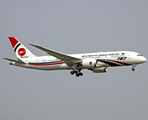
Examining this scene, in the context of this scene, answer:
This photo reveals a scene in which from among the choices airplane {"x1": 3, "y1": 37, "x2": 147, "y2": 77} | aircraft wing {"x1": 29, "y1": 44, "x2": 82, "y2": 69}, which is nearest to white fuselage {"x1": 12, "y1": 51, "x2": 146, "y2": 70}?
airplane {"x1": 3, "y1": 37, "x2": 147, "y2": 77}

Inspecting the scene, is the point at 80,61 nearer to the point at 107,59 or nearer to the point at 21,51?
the point at 107,59

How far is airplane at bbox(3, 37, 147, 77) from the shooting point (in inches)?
2046

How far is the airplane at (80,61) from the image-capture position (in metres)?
52.0

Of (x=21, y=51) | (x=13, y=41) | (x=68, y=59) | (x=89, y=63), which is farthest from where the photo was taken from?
(x=13, y=41)

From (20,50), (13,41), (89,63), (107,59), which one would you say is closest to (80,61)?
(89,63)

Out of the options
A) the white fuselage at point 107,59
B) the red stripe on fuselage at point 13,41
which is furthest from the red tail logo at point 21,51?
the white fuselage at point 107,59

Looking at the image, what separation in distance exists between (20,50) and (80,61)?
13826 millimetres

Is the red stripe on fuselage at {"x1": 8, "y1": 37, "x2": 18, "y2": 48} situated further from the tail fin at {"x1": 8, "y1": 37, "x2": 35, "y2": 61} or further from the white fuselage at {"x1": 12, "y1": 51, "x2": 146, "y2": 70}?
the white fuselage at {"x1": 12, "y1": 51, "x2": 146, "y2": 70}

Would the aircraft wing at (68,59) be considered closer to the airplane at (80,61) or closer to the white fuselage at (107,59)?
the airplane at (80,61)

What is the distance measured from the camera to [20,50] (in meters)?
60.5

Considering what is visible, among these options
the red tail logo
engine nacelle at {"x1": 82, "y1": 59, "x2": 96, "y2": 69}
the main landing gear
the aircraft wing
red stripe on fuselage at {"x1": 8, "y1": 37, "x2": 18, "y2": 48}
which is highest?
red stripe on fuselage at {"x1": 8, "y1": 37, "x2": 18, "y2": 48}

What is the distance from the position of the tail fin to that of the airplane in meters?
0.96

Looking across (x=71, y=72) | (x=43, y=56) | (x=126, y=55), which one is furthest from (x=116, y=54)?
(x=43, y=56)

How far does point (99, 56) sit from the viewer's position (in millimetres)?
53156
